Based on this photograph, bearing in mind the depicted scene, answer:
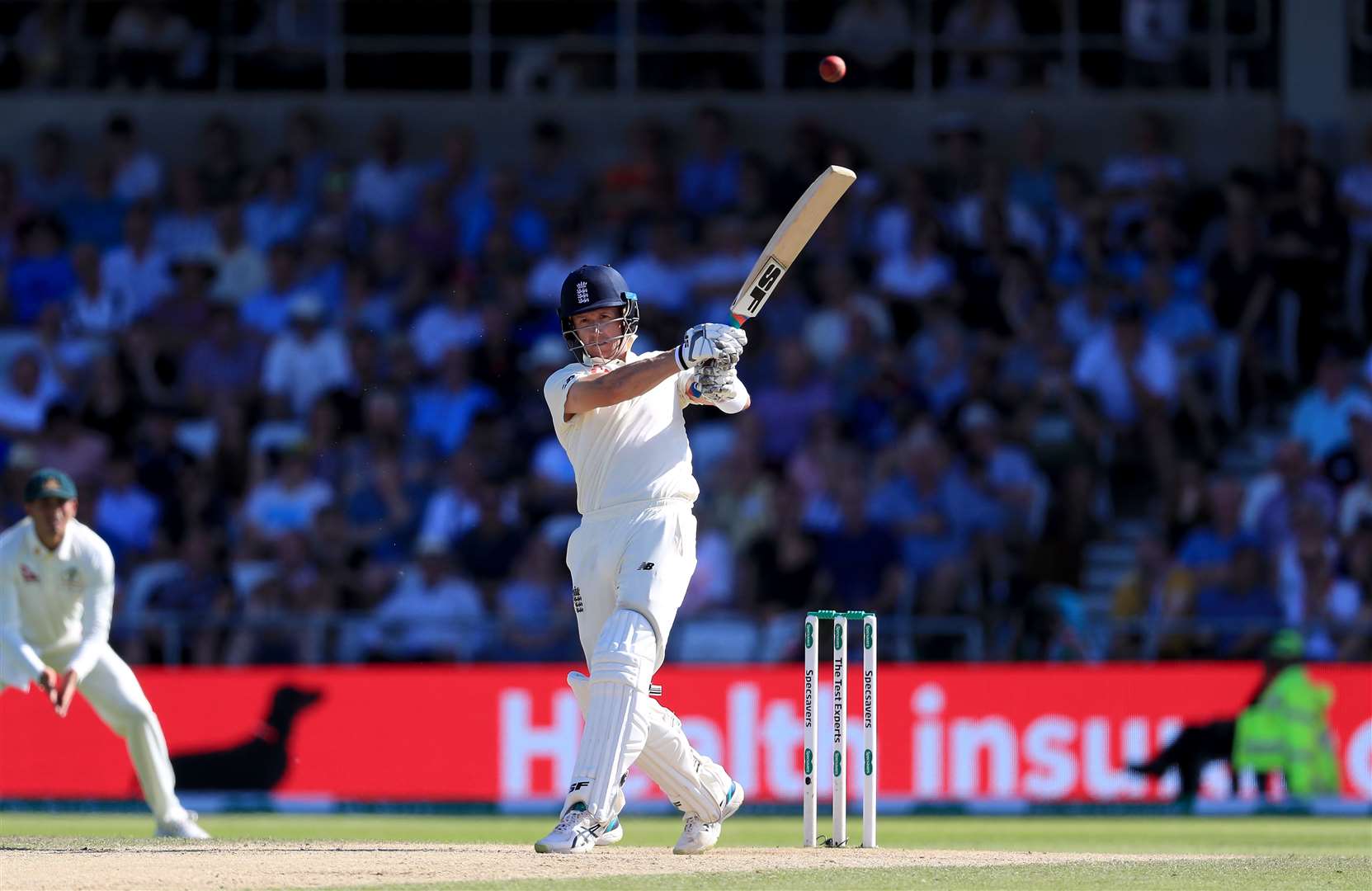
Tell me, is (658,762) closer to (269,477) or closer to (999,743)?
(999,743)

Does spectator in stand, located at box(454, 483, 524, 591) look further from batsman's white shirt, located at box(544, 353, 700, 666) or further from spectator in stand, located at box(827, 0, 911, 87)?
batsman's white shirt, located at box(544, 353, 700, 666)

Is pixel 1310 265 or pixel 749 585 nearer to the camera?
pixel 749 585

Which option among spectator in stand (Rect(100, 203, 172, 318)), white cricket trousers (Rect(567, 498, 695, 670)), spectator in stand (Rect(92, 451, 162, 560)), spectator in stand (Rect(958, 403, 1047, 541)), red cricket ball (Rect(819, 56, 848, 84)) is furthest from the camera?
spectator in stand (Rect(100, 203, 172, 318))

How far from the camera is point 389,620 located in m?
13.7

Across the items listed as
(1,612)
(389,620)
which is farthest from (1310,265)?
(1,612)

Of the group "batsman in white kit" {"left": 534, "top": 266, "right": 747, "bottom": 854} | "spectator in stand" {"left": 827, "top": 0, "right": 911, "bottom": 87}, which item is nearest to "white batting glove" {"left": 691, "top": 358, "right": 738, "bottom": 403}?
"batsman in white kit" {"left": 534, "top": 266, "right": 747, "bottom": 854}

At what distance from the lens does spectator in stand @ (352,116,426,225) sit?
17.0 meters

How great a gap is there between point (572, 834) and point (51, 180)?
11491mm

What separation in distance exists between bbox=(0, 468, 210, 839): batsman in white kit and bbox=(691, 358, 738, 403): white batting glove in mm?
3594

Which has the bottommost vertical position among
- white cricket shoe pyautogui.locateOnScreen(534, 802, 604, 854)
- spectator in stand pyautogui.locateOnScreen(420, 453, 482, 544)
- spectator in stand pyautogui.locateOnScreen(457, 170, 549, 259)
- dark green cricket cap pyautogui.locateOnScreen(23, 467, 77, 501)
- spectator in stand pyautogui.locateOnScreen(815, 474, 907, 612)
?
white cricket shoe pyautogui.locateOnScreen(534, 802, 604, 854)

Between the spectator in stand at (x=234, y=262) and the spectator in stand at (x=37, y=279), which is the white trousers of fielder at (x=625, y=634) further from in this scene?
the spectator in stand at (x=37, y=279)

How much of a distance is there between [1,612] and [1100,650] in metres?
6.75

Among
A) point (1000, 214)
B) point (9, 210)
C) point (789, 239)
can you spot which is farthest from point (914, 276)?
point (789, 239)

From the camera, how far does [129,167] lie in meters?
17.4
